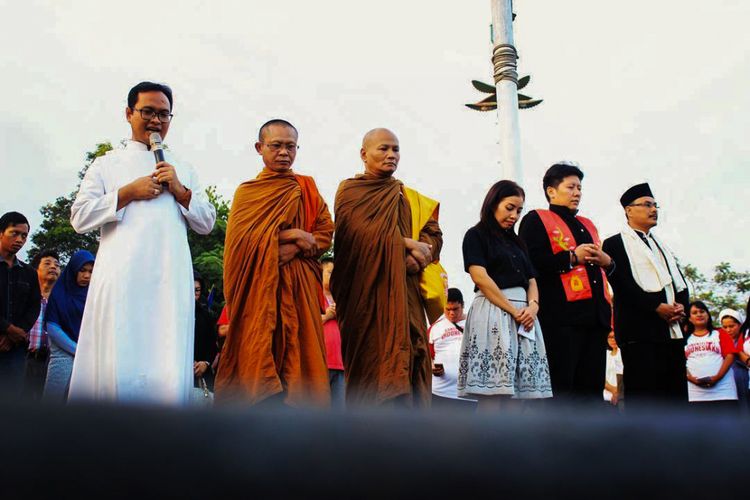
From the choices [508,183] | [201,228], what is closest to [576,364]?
[508,183]

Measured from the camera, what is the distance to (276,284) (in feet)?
12.6

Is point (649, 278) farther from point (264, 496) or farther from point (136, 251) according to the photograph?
point (264, 496)

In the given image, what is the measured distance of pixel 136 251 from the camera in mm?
3287

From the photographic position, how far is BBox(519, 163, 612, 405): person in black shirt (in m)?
4.53

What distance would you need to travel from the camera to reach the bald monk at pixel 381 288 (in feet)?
13.2

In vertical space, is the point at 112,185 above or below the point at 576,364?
above

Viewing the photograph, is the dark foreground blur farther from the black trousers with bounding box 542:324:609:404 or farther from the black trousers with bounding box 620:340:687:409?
the black trousers with bounding box 620:340:687:409

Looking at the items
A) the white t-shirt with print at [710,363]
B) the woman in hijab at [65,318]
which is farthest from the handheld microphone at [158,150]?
the white t-shirt with print at [710,363]

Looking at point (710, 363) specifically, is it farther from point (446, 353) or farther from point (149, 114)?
point (149, 114)

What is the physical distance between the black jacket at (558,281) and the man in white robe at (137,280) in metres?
2.22

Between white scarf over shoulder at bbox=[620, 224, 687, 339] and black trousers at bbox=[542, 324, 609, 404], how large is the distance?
58cm

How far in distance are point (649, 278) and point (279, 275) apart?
8.32ft

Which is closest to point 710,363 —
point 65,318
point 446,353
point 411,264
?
point 446,353

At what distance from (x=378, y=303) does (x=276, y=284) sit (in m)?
0.63
